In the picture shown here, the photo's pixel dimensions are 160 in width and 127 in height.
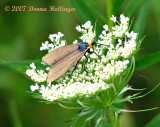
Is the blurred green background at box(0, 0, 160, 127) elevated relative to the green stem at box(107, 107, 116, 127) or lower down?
elevated

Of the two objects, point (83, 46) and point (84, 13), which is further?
point (84, 13)

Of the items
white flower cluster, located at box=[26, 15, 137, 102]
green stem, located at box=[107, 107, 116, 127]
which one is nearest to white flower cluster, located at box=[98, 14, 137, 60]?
white flower cluster, located at box=[26, 15, 137, 102]

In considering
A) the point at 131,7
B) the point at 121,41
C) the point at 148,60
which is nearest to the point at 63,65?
the point at 121,41

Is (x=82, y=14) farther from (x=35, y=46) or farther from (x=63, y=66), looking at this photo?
(x=35, y=46)

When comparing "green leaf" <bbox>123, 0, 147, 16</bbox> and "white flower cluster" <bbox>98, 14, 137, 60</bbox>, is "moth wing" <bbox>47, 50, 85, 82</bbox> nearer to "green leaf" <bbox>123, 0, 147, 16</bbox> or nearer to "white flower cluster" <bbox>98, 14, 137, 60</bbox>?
"white flower cluster" <bbox>98, 14, 137, 60</bbox>

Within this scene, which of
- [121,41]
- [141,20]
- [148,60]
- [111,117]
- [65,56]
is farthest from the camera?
[141,20]

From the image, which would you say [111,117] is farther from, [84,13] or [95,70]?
[84,13]

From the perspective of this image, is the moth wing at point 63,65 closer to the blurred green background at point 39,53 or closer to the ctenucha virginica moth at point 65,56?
the ctenucha virginica moth at point 65,56

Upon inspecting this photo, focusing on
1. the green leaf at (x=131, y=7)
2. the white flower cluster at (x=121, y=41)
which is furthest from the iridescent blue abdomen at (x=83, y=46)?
the green leaf at (x=131, y=7)
